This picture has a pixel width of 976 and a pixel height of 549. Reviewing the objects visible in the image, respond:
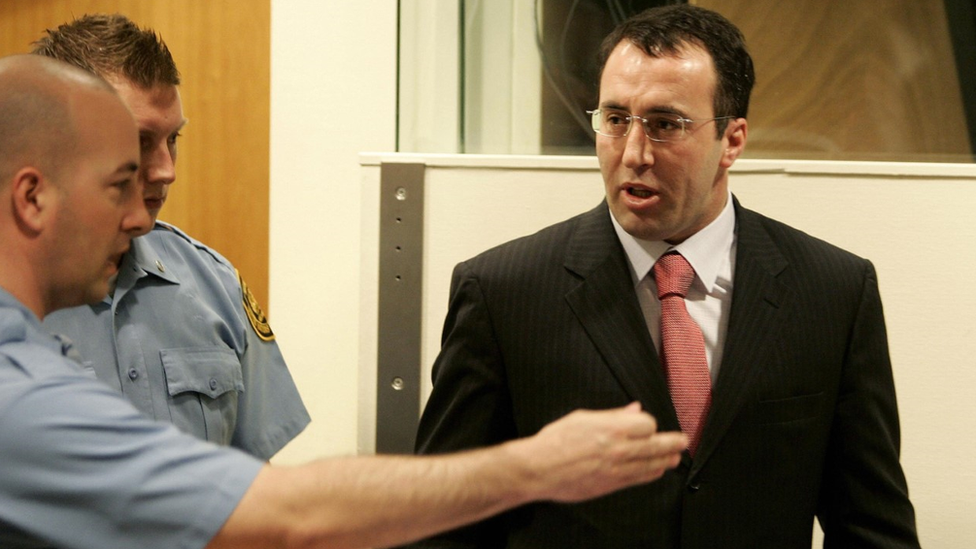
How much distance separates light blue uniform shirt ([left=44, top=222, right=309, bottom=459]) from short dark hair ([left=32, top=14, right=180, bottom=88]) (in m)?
0.26

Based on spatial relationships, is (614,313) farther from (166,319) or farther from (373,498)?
(166,319)

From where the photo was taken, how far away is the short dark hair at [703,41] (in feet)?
4.40

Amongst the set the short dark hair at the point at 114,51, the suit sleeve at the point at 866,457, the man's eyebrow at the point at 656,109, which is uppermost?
the short dark hair at the point at 114,51

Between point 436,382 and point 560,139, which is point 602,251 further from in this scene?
point 560,139

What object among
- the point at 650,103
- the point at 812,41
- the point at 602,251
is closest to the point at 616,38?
the point at 650,103

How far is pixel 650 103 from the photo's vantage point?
1316 mm

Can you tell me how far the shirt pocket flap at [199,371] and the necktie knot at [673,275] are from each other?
65cm

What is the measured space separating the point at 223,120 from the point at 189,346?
102 centimetres

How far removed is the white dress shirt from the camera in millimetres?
1329

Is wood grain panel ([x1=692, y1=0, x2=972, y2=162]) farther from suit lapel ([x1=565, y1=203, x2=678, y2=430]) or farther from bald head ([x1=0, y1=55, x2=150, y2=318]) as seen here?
bald head ([x1=0, y1=55, x2=150, y2=318])

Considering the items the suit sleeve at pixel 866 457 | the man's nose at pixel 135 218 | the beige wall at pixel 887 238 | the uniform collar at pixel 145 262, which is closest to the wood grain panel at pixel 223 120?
the beige wall at pixel 887 238

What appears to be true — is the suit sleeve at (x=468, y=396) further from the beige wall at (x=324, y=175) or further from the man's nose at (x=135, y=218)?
the beige wall at (x=324, y=175)

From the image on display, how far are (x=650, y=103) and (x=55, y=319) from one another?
2.88 ft

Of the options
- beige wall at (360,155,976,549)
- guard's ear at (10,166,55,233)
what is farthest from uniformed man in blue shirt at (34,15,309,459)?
beige wall at (360,155,976,549)
